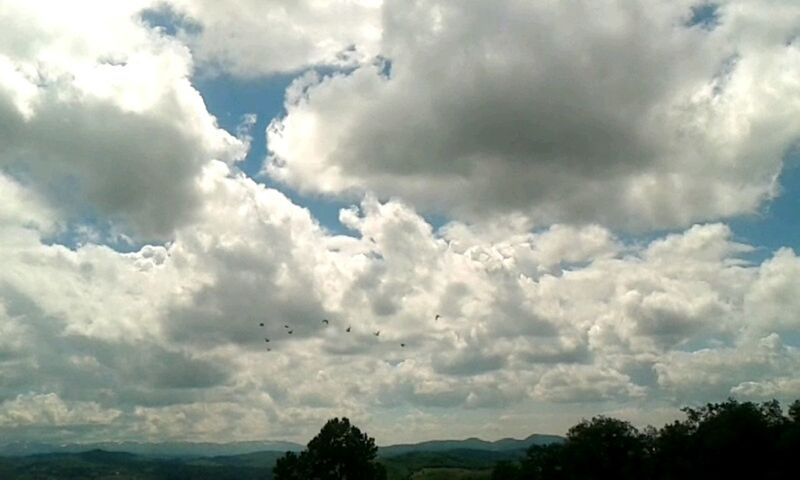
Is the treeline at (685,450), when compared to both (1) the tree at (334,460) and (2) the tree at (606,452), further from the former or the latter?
(1) the tree at (334,460)

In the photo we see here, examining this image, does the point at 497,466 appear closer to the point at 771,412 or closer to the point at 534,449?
the point at 534,449

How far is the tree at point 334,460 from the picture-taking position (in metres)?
105

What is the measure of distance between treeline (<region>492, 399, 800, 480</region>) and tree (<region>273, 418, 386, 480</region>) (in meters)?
36.5

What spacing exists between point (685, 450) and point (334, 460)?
161 feet

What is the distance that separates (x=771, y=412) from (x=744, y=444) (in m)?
9.08

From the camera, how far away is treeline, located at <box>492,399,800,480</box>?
92438 millimetres

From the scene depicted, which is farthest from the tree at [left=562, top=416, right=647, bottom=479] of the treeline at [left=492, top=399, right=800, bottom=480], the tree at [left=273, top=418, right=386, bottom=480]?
the tree at [left=273, top=418, right=386, bottom=480]

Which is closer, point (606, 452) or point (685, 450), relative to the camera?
point (685, 450)

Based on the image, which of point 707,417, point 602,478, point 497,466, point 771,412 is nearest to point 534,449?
point 497,466

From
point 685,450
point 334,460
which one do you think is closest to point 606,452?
point 685,450

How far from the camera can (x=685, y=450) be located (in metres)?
106

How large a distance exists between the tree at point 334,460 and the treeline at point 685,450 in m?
36.5

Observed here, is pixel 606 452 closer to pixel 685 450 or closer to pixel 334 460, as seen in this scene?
pixel 685 450

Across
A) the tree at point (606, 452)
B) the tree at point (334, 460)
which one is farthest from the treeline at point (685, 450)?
the tree at point (334, 460)
